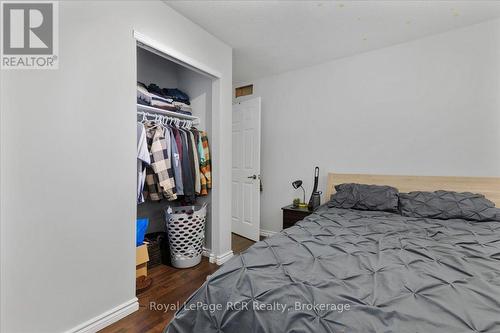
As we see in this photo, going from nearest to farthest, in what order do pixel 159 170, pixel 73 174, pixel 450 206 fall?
pixel 73 174 < pixel 450 206 < pixel 159 170

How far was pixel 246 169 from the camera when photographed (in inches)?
141

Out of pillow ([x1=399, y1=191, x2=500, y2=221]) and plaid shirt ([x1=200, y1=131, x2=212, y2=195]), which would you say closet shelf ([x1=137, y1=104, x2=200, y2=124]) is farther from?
pillow ([x1=399, y1=191, x2=500, y2=221])

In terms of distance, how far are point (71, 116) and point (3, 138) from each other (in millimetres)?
337

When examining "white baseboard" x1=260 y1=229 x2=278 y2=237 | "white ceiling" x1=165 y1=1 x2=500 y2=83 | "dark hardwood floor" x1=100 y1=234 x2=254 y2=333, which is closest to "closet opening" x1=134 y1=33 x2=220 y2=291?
"dark hardwood floor" x1=100 y1=234 x2=254 y2=333

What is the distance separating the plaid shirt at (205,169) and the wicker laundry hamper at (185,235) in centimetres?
25

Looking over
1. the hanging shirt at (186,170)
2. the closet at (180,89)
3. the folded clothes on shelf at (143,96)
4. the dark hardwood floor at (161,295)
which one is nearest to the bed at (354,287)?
the dark hardwood floor at (161,295)

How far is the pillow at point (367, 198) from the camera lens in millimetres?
2316

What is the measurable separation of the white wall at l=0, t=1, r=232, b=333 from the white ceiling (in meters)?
0.64

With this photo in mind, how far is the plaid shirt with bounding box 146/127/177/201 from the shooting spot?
2252 mm

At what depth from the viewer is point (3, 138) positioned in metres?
1.24

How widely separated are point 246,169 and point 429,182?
2190mm

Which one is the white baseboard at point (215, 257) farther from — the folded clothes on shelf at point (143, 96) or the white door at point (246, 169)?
the folded clothes on shelf at point (143, 96)

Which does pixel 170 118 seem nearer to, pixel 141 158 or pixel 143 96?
pixel 143 96

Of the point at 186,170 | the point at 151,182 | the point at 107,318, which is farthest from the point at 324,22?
the point at 107,318
